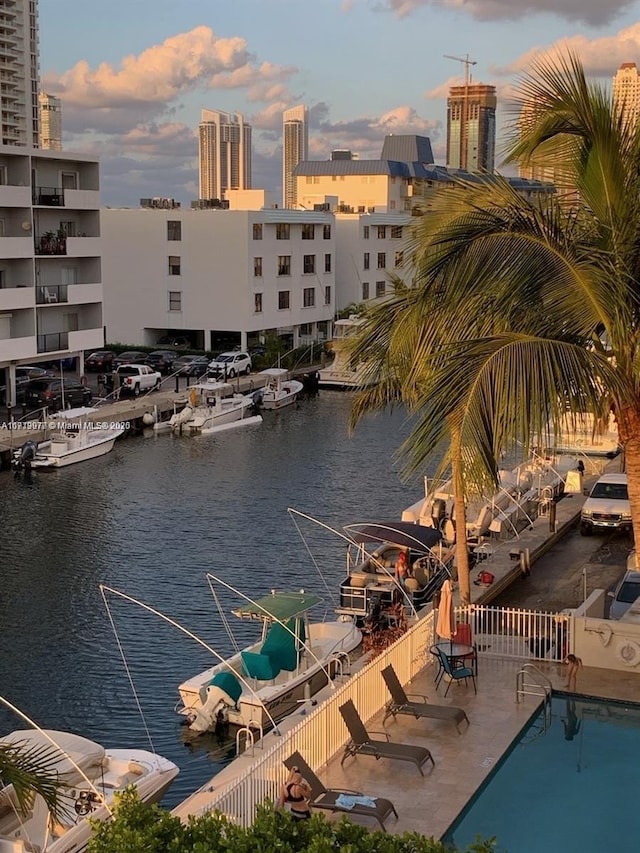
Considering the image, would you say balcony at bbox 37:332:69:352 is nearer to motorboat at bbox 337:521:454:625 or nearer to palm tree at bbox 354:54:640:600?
motorboat at bbox 337:521:454:625

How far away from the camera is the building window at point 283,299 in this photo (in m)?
81.7

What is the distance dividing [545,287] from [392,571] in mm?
14104

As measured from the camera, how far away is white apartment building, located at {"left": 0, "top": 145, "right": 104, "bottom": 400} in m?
55.1

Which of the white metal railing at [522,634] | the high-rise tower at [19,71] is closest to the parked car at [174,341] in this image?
the white metal railing at [522,634]

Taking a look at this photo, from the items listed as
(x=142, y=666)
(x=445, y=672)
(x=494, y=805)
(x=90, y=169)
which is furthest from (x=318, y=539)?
(x=90, y=169)

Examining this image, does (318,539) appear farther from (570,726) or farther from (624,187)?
(624,187)

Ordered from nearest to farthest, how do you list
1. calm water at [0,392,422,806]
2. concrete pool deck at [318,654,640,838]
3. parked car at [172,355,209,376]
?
concrete pool deck at [318,654,640,838], calm water at [0,392,422,806], parked car at [172,355,209,376]

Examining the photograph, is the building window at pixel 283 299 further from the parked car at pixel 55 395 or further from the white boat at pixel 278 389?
the parked car at pixel 55 395

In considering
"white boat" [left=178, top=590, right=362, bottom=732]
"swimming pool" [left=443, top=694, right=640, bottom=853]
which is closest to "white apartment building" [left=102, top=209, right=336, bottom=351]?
"white boat" [left=178, top=590, right=362, bottom=732]

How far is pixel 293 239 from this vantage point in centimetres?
8275

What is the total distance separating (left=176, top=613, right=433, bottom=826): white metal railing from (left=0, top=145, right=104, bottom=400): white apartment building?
3982 centimetres

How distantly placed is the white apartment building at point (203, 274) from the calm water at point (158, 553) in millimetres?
20786

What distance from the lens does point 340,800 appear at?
13.3 meters

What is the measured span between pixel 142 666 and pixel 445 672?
8.37 metres
